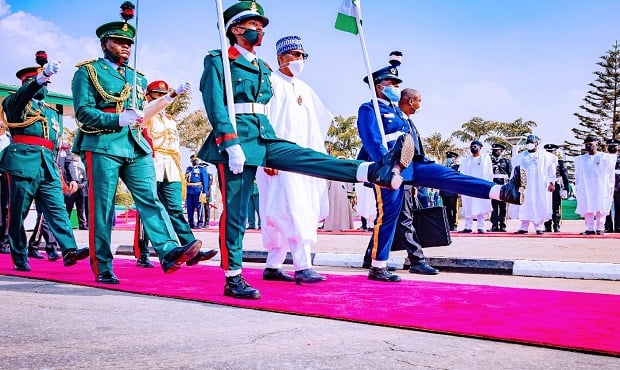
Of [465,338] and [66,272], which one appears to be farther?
[66,272]

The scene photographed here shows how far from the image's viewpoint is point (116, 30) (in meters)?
5.38

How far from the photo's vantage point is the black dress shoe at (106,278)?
5227mm

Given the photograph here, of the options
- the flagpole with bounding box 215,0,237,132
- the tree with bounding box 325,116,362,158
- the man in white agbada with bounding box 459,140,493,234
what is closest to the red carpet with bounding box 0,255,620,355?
the flagpole with bounding box 215,0,237,132

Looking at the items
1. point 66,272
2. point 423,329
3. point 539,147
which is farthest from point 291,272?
point 539,147

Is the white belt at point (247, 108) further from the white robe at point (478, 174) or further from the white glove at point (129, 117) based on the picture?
the white robe at point (478, 174)

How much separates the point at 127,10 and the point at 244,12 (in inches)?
50.8

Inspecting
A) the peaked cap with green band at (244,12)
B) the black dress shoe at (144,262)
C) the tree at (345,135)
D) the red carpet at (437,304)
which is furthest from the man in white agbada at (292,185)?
the tree at (345,135)

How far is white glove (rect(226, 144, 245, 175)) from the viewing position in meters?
4.22

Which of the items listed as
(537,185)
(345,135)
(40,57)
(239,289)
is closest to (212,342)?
(239,289)

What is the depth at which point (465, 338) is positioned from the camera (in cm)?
310

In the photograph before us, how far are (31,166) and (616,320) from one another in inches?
211

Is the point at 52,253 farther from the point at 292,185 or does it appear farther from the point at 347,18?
the point at 347,18

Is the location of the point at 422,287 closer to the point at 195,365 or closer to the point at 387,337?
the point at 387,337

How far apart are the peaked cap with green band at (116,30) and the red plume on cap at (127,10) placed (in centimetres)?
6
